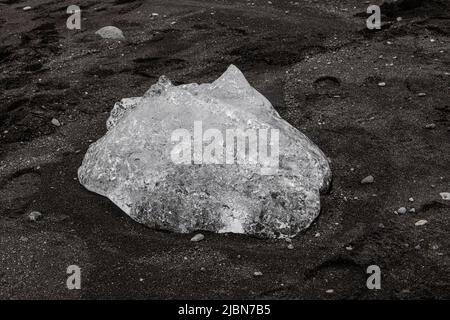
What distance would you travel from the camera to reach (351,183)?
13.5 feet

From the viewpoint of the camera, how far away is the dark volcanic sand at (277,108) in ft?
11.3

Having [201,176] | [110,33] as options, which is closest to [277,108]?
[201,176]

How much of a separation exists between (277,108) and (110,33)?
83.3 inches

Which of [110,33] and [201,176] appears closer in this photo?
[201,176]

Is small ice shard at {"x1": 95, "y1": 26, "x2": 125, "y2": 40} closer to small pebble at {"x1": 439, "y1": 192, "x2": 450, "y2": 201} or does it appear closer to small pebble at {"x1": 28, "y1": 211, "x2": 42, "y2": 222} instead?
small pebble at {"x1": 28, "y1": 211, "x2": 42, "y2": 222}

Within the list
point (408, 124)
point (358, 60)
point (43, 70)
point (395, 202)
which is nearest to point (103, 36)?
point (43, 70)

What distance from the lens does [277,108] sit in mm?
5012

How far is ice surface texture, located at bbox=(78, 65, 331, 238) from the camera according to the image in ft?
12.2

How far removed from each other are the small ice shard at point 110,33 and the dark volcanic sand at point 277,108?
0.09 metres

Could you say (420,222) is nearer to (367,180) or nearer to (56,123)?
(367,180)

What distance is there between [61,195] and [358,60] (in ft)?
9.15

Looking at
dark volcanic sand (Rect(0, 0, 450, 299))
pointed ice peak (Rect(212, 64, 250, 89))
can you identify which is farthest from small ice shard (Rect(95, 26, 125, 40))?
pointed ice peak (Rect(212, 64, 250, 89))

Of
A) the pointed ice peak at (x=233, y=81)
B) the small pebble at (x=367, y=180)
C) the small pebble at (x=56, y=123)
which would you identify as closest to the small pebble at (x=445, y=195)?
the small pebble at (x=367, y=180)

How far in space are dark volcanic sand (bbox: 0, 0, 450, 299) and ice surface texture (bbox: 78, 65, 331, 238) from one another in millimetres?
92
